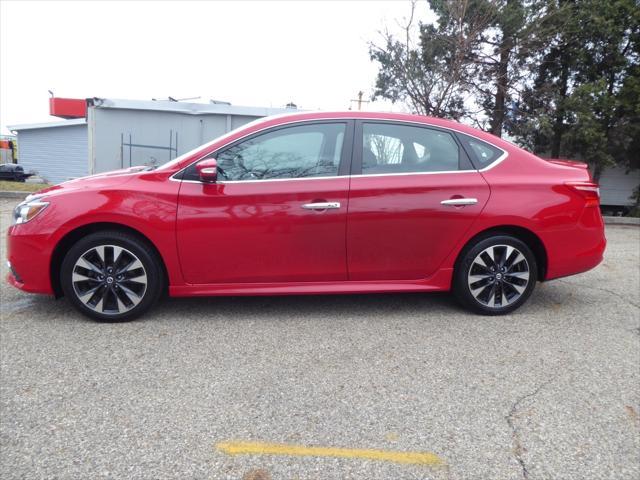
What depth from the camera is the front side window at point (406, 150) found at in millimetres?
3533

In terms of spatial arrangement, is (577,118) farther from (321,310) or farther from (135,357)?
(135,357)

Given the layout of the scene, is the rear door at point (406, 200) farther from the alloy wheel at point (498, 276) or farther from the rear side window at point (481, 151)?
the alloy wheel at point (498, 276)

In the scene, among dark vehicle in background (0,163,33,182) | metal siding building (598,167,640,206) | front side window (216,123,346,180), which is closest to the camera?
front side window (216,123,346,180)

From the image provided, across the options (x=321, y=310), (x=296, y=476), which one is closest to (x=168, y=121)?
(x=321, y=310)

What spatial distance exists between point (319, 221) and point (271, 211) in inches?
14.9

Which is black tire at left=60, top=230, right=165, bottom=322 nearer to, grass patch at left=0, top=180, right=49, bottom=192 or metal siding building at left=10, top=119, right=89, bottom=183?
grass patch at left=0, top=180, right=49, bottom=192

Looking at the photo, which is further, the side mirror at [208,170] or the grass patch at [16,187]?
the grass patch at [16,187]

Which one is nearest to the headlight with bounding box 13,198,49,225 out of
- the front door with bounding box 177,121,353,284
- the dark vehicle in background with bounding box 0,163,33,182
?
the front door with bounding box 177,121,353,284

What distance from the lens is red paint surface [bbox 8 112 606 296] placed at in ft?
10.9

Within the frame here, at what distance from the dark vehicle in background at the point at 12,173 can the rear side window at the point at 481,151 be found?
2860 cm

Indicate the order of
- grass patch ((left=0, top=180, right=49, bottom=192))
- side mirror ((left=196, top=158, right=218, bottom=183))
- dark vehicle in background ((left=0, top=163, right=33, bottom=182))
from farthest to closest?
dark vehicle in background ((left=0, top=163, right=33, bottom=182)) < grass patch ((left=0, top=180, right=49, bottom=192)) < side mirror ((left=196, top=158, right=218, bottom=183))

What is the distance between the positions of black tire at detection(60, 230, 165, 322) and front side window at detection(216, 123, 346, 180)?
2.89 feet

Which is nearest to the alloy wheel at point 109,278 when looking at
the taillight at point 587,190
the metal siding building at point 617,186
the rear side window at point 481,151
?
the rear side window at point 481,151

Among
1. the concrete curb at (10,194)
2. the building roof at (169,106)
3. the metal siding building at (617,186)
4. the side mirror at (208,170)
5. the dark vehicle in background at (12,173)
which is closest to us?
the side mirror at (208,170)
